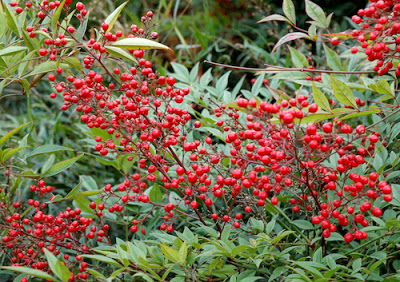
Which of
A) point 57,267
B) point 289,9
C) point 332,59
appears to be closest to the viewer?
point 57,267

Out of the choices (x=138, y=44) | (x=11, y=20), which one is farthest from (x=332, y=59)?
(x=11, y=20)

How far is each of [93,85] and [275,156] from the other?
59cm

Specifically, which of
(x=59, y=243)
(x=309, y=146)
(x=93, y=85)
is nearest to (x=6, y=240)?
(x=59, y=243)

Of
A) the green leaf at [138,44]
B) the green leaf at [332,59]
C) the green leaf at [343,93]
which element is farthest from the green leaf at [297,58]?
the green leaf at [138,44]

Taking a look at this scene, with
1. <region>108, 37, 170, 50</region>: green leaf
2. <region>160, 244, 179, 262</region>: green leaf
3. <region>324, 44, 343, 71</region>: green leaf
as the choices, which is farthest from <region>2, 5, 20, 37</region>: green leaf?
<region>324, 44, 343, 71</region>: green leaf

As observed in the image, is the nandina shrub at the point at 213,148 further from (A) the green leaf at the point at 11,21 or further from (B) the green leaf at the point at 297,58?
(B) the green leaf at the point at 297,58

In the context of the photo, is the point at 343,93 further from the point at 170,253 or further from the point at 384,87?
the point at 170,253

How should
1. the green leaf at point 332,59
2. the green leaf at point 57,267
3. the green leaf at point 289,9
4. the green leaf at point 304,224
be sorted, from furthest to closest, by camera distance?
the green leaf at point 332,59 < the green leaf at point 289,9 < the green leaf at point 304,224 < the green leaf at point 57,267

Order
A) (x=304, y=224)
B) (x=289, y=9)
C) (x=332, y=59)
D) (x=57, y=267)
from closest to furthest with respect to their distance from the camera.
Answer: (x=57, y=267) < (x=304, y=224) < (x=289, y=9) < (x=332, y=59)

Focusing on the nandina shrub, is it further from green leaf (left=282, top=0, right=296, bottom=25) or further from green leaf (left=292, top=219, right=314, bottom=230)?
green leaf (left=282, top=0, right=296, bottom=25)

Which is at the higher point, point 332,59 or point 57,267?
point 332,59

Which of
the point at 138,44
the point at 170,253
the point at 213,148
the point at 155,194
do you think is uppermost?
the point at 138,44

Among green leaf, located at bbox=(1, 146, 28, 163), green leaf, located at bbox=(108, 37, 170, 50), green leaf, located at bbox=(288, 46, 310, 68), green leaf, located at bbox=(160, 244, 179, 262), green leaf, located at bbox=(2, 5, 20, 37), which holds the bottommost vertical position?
green leaf, located at bbox=(160, 244, 179, 262)

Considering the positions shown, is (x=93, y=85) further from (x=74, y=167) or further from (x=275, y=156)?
(x=74, y=167)
